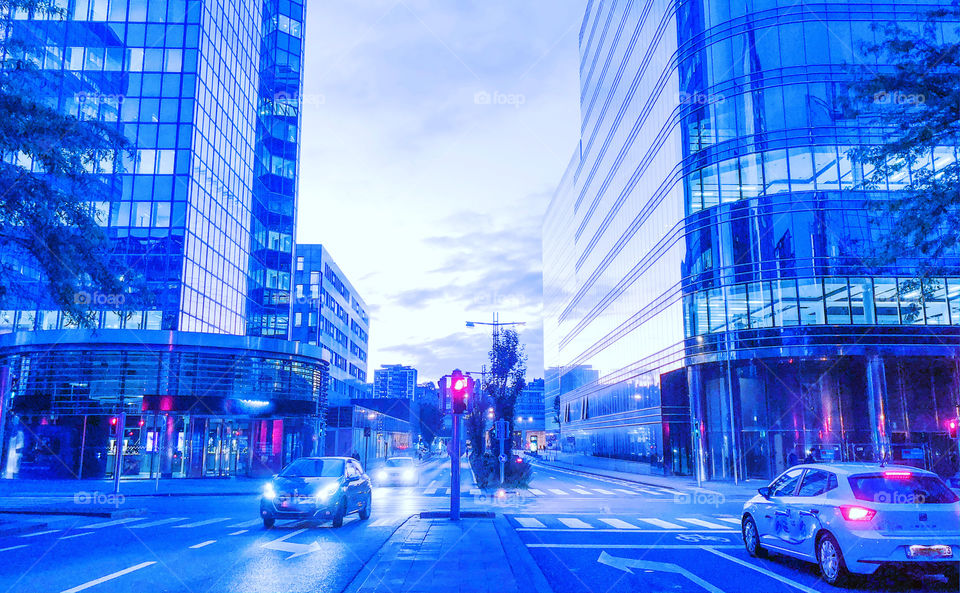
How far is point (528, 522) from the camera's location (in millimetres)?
18438

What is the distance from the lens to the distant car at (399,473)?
3941cm

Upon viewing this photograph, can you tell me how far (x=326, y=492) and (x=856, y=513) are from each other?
1082cm

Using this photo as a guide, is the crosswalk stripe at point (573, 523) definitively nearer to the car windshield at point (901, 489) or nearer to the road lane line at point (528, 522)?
the road lane line at point (528, 522)

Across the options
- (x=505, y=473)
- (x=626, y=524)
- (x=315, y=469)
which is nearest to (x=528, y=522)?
(x=626, y=524)

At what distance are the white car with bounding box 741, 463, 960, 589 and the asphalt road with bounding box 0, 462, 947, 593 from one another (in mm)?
376

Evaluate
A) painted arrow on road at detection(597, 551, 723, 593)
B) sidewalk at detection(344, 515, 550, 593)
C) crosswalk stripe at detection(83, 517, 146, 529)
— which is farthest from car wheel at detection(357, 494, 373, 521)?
painted arrow on road at detection(597, 551, 723, 593)

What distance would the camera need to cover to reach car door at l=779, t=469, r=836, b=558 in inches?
404

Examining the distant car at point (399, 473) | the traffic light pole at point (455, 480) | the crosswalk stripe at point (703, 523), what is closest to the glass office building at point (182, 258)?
the distant car at point (399, 473)

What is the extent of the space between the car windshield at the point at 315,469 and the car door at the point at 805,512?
10211 mm

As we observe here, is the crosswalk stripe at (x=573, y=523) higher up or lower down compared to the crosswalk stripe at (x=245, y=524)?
lower down

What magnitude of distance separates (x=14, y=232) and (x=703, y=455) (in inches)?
1478

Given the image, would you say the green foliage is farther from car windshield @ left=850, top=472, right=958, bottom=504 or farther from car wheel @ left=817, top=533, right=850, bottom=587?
car windshield @ left=850, top=472, right=958, bottom=504

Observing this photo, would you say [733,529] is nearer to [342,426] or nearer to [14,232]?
[14,232]

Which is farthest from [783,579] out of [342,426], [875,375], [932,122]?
[342,426]
